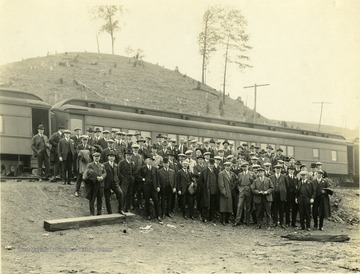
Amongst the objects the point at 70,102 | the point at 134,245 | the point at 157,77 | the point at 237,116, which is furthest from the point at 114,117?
the point at 157,77

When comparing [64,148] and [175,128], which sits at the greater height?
[175,128]

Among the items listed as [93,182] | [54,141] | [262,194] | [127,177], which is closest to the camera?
[93,182]

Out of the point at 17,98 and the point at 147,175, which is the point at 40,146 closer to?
the point at 17,98

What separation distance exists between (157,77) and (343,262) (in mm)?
40872

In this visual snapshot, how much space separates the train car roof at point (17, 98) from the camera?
47.7 ft

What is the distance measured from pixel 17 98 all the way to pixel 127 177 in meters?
5.80

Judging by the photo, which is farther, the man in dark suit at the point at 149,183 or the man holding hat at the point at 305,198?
the man holding hat at the point at 305,198

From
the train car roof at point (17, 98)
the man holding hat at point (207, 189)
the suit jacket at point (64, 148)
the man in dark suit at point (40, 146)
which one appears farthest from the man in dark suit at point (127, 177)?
Answer: the train car roof at point (17, 98)

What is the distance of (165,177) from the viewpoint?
463 inches

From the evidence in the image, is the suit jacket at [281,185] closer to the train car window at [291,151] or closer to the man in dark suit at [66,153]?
the man in dark suit at [66,153]

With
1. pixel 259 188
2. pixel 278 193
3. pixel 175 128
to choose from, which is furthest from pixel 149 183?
pixel 175 128

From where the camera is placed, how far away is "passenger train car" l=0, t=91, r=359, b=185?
15.0m

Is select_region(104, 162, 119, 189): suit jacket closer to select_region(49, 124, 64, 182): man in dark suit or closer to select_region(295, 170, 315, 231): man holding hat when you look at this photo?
select_region(49, 124, 64, 182): man in dark suit

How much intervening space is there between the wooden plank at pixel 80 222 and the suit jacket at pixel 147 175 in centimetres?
106
